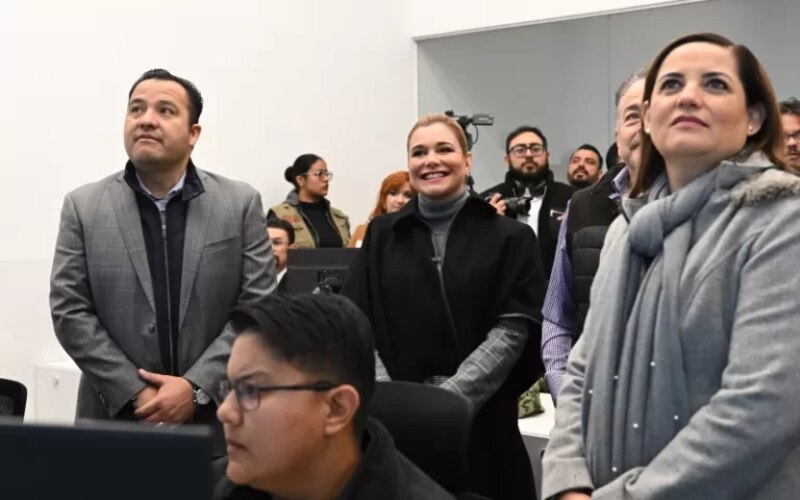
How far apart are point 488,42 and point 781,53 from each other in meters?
2.36

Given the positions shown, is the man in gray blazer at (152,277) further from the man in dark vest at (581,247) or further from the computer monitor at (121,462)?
the computer monitor at (121,462)

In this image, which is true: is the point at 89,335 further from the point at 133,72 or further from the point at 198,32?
the point at 198,32

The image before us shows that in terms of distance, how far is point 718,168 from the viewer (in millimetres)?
1518

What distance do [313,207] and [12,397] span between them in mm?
4131

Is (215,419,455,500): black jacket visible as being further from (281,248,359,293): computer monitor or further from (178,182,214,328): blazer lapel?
(281,248,359,293): computer monitor

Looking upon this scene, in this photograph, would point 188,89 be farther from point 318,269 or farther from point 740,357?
point 740,357

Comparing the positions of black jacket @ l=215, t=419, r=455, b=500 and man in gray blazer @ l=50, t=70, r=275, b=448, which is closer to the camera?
black jacket @ l=215, t=419, r=455, b=500

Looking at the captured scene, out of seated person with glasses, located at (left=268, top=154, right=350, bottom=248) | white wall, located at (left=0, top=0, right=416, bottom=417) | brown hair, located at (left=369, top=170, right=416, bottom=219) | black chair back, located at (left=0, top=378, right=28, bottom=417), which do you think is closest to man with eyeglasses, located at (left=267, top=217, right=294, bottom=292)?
brown hair, located at (left=369, top=170, right=416, bottom=219)

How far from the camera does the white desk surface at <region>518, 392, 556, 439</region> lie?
9.72ft

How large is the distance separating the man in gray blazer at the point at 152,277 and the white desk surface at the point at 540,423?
1.04 metres

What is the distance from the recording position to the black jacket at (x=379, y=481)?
1.31 m

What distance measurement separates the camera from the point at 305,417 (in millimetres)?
1296

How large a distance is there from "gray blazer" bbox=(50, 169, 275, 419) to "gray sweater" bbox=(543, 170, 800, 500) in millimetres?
1204

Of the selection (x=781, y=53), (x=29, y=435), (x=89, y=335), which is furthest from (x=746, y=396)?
(x=781, y=53)
